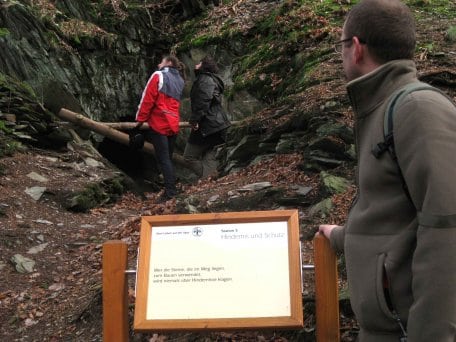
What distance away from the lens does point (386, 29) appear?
2.07 meters

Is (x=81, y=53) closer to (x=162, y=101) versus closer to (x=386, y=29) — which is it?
(x=162, y=101)

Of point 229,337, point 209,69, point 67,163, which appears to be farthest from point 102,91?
point 229,337

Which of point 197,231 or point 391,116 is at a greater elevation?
point 391,116

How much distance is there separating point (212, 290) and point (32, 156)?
27.0 feet

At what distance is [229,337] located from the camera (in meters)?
4.20

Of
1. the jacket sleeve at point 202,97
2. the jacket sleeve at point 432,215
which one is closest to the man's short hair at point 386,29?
the jacket sleeve at point 432,215

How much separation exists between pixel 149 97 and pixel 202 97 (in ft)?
5.03

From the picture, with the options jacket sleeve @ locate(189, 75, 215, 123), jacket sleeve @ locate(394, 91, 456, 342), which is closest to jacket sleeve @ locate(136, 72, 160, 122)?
jacket sleeve @ locate(189, 75, 215, 123)

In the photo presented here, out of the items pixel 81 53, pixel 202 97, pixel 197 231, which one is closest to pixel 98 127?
pixel 81 53

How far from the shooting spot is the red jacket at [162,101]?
873cm

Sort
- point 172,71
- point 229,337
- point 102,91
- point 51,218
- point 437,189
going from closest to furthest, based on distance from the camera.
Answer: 1. point 437,189
2. point 229,337
3. point 51,218
4. point 172,71
5. point 102,91

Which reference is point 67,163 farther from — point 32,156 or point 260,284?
point 260,284

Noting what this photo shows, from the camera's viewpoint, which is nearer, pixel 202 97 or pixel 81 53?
pixel 202 97

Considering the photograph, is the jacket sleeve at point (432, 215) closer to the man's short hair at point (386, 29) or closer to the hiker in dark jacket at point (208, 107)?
the man's short hair at point (386, 29)
